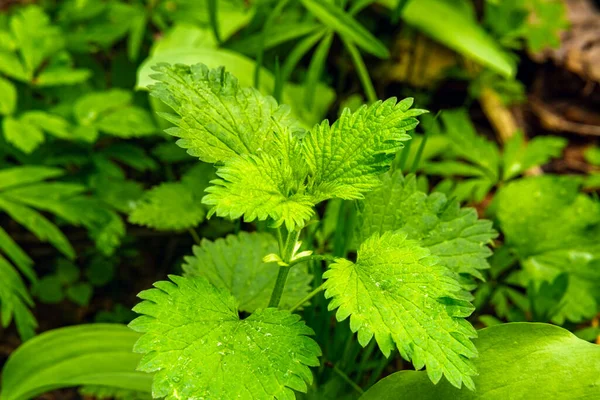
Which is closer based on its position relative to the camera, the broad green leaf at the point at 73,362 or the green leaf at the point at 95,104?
the broad green leaf at the point at 73,362

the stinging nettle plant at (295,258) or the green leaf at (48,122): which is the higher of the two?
the stinging nettle plant at (295,258)

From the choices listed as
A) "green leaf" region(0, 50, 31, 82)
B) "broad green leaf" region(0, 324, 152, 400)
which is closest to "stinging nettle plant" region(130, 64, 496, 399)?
"broad green leaf" region(0, 324, 152, 400)

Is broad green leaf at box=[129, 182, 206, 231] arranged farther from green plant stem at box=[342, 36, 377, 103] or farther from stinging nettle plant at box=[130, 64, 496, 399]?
green plant stem at box=[342, 36, 377, 103]

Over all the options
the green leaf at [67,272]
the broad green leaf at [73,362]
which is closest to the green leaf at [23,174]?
the green leaf at [67,272]

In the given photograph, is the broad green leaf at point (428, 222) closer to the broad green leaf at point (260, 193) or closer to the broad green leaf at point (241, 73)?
the broad green leaf at point (260, 193)

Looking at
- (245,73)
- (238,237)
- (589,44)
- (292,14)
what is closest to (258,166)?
(238,237)

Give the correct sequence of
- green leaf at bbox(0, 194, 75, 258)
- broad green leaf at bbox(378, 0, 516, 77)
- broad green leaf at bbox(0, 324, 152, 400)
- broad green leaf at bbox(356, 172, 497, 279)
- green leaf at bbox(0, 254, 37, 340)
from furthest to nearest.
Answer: broad green leaf at bbox(378, 0, 516, 77) → green leaf at bbox(0, 194, 75, 258) → green leaf at bbox(0, 254, 37, 340) → broad green leaf at bbox(0, 324, 152, 400) → broad green leaf at bbox(356, 172, 497, 279)

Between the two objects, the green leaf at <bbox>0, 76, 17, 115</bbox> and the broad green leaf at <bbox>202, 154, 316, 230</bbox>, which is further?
the green leaf at <bbox>0, 76, 17, 115</bbox>

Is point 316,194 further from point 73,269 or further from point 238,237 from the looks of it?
point 73,269
